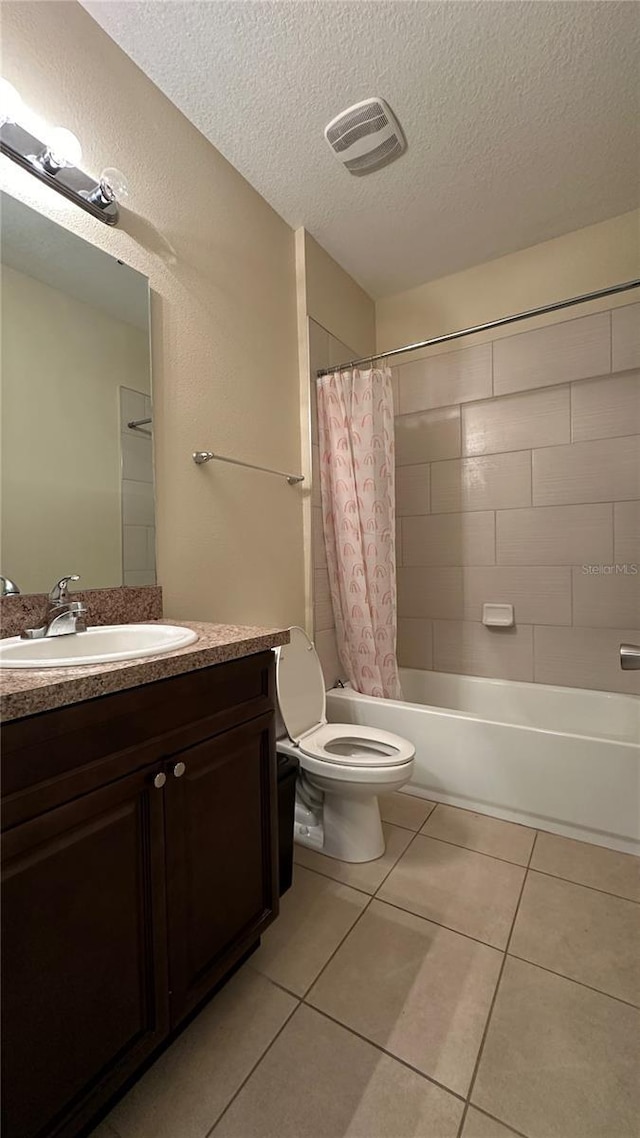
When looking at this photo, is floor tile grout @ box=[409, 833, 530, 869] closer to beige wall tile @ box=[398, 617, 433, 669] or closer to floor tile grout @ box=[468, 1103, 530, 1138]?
floor tile grout @ box=[468, 1103, 530, 1138]

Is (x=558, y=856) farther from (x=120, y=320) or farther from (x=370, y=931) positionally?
(x=120, y=320)

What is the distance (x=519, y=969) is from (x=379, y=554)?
1.52 m

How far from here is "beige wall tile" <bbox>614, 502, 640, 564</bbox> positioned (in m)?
2.12

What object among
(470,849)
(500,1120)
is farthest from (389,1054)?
(470,849)

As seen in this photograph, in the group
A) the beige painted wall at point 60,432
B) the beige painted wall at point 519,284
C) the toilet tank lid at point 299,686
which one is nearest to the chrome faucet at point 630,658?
the toilet tank lid at point 299,686

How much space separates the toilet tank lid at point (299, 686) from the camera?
1.70m

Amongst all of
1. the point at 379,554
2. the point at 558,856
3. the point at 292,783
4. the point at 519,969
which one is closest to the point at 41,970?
the point at 292,783

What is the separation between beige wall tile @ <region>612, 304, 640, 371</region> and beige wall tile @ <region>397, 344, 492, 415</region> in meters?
0.56

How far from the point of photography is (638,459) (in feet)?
6.92

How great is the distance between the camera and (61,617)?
1.10m

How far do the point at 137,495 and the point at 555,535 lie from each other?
196 cm

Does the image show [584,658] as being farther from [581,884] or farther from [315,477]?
[315,477]

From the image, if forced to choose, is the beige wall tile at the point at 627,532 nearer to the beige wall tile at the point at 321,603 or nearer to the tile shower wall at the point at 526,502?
the tile shower wall at the point at 526,502

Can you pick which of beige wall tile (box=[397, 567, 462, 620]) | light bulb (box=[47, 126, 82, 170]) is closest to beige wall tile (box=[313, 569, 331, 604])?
beige wall tile (box=[397, 567, 462, 620])
